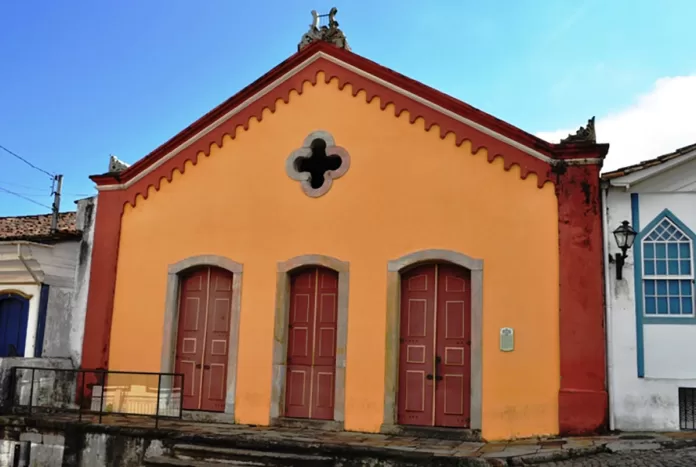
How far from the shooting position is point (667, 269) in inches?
407

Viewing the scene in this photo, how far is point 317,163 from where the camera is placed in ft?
41.5

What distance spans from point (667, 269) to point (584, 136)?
2.33m

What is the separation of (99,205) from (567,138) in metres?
8.80

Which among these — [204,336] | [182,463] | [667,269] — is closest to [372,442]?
[182,463]

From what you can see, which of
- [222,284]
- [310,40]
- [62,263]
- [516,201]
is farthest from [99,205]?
[516,201]

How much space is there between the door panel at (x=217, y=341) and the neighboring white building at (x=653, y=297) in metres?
6.38

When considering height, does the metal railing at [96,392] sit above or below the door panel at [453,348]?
below

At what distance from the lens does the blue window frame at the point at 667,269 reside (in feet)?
33.5

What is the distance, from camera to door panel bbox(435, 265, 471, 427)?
430 inches

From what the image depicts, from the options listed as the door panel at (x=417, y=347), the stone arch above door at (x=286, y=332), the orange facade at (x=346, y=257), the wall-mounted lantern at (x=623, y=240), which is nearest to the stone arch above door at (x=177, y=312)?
the orange facade at (x=346, y=257)

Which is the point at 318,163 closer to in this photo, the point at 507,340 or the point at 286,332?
the point at 286,332

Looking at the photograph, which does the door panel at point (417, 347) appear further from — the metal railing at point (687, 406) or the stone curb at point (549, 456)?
the metal railing at point (687, 406)

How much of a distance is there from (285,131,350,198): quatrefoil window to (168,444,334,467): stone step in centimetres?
445

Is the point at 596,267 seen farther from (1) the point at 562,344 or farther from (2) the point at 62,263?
(2) the point at 62,263
